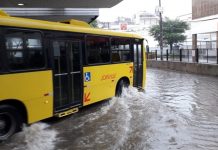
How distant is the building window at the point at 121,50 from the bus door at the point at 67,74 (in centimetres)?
248

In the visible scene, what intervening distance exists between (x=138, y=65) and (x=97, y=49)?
11.6 ft

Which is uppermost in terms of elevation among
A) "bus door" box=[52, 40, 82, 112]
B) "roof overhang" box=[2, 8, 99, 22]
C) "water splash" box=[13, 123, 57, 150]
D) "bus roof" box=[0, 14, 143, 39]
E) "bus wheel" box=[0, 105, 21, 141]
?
"roof overhang" box=[2, 8, 99, 22]

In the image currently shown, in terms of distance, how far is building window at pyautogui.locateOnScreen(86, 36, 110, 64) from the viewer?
→ 11203 millimetres

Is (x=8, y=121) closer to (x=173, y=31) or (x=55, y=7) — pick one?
(x=55, y=7)

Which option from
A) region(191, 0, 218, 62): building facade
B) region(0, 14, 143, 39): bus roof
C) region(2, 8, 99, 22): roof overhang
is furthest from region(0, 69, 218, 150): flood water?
region(191, 0, 218, 62): building facade

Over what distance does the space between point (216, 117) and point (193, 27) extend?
3084 cm

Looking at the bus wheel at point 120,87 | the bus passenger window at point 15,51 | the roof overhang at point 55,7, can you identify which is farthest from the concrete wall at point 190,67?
the bus passenger window at point 15,51

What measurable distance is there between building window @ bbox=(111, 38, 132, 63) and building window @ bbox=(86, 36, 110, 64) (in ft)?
1.61

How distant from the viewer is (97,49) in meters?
11.8

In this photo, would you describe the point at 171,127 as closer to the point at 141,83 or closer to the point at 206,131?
the point at 206,131

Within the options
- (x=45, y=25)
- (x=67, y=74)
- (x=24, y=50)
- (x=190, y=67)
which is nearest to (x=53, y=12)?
(x=190, y=67)

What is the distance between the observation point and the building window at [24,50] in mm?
7965

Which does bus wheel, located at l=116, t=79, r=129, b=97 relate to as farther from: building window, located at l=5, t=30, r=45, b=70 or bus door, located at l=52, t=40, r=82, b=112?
building window, located at l=5, t=30, r=45, b=70

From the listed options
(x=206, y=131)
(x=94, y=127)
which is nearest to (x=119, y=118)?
(x=94, y=127)
